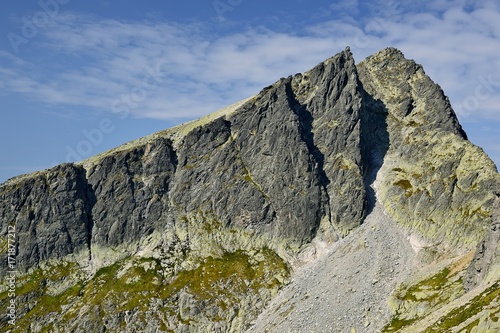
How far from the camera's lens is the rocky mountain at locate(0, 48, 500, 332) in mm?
104688

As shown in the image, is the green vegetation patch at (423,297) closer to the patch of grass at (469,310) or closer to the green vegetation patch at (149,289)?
the patch of grass at (469,310)

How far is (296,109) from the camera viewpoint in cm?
14900

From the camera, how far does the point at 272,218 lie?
132125mm

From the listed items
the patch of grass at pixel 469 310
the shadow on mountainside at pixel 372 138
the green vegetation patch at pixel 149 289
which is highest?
the shadow on mountainside at pixel 372 138

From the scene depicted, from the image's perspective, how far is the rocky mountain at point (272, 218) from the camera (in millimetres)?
104688

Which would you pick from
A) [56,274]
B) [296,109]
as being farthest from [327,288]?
[56,274]

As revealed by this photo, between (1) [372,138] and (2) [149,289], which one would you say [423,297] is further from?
(2) [149,289]

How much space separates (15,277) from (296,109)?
96.4m

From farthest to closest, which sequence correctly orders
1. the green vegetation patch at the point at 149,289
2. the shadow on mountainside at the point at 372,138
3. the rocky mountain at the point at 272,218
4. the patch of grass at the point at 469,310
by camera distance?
the shadow on mountainside at the point at 372,138
the green vegetation patch at the point at 149,289
the rocky mountain at the point at 272,218
the patch of grass at the point at 469,310

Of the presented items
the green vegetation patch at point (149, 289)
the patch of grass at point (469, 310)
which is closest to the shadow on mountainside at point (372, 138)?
the green vegetation patch at point (149, 289)

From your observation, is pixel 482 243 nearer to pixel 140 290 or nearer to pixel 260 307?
pixel 260 307

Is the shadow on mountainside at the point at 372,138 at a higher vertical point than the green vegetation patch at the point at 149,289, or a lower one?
higher

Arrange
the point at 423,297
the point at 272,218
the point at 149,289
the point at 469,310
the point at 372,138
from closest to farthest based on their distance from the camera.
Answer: the point at 469,310
the point at 423,297
the point at 149,289
the point at 272,218
the point at 372,138

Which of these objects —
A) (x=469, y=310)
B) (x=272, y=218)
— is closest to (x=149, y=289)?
(x=272, y=218)
